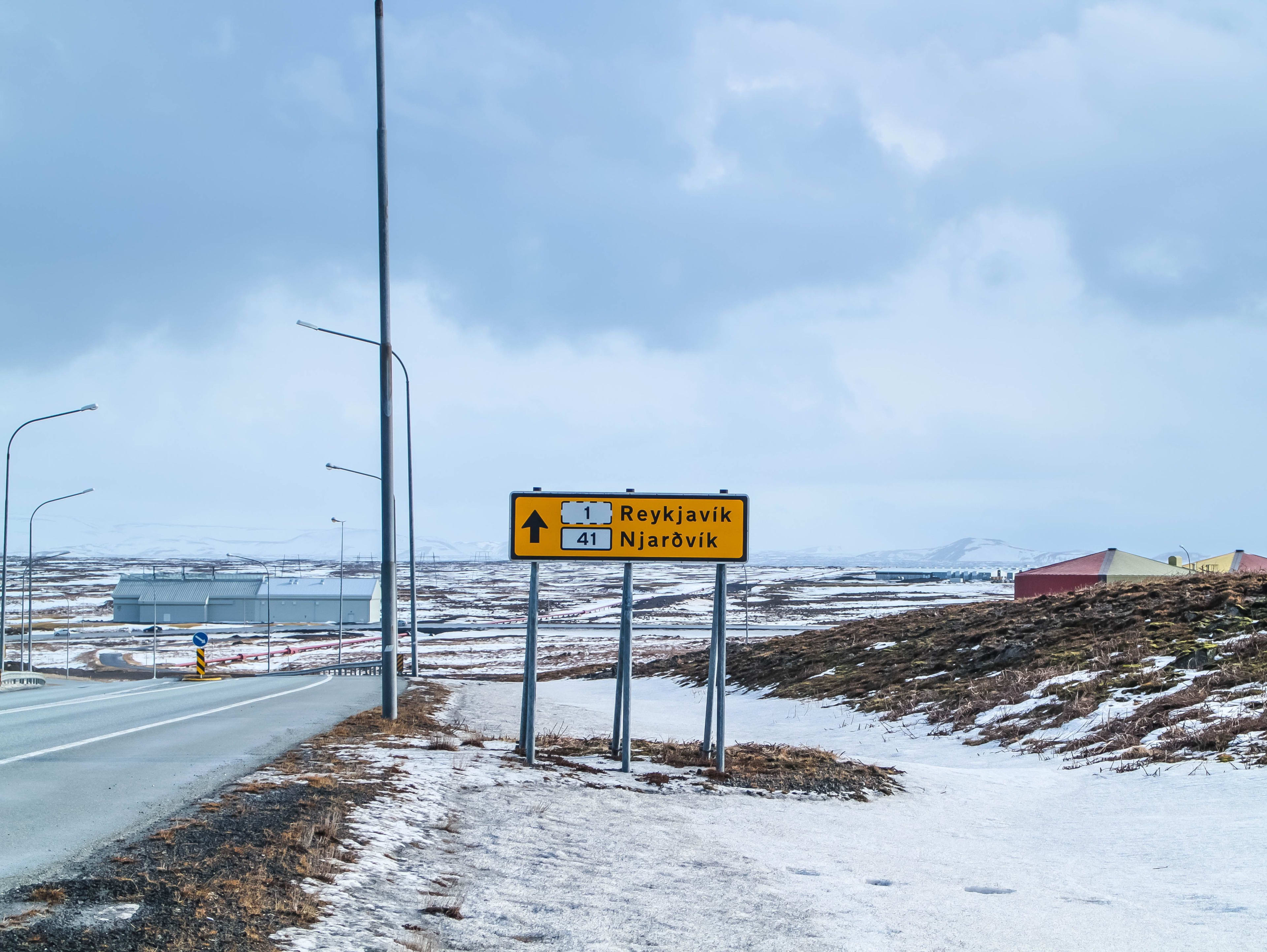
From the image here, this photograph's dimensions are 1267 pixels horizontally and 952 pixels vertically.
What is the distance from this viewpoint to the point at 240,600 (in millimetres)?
106875

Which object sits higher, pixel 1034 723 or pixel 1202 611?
pixel 1202 611

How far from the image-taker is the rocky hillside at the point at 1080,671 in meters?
13.1

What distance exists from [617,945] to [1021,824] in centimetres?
638

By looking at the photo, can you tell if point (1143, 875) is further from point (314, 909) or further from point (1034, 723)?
point (1034, 723)

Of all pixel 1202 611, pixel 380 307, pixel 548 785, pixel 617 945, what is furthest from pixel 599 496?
pixel 1202 611

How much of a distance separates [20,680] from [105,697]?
63.6 ft

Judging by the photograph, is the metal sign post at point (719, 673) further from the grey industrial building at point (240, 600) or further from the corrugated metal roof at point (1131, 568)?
the grey industrial building at point (240, 600)

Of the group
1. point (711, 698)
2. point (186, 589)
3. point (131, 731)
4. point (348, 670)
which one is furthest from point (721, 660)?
point (186, 589)

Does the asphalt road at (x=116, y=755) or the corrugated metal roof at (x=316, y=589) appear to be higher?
the asphalt road at (x=116, y=755)

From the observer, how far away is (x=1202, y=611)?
66.5 ft

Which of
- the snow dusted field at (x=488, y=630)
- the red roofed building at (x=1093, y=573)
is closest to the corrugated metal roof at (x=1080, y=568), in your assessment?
the red roofed building at (x=1093, y=573)

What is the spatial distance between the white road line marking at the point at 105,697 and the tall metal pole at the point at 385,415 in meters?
7.37

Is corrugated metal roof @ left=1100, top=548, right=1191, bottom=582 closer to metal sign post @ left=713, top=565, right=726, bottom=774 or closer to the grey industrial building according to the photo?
metal sign post @ left=713, top=565, right=726, bottom=774

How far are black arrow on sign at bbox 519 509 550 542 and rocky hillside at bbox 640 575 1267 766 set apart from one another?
8.42 meters
